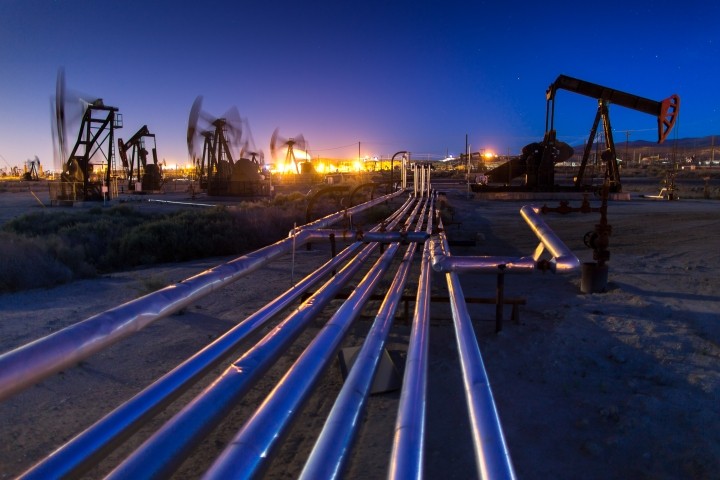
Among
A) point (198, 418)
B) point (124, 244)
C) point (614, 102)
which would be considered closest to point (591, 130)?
point (614, 102)

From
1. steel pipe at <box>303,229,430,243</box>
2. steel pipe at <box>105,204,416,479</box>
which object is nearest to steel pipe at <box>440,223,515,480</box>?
steel pipe at <box>105,204,416,479</box>

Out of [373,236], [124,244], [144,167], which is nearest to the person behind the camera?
[373,236]

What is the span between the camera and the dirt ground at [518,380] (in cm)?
293

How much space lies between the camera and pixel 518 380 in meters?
3.95

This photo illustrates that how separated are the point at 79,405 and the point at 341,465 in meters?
2.85

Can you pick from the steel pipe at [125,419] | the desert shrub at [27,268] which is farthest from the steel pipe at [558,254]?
the desert shrub at [27,268]

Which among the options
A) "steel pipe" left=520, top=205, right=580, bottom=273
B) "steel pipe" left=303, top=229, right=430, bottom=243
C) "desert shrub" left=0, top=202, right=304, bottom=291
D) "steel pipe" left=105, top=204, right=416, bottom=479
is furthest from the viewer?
"desert shrub" left=0, top=202, right=304, bottom=291

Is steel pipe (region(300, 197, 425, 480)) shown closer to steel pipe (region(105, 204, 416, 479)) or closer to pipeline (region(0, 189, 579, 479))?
pipeline (region(0, 189, 579, 479))

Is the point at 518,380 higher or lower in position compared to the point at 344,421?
lower

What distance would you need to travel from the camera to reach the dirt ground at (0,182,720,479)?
2.93 metres

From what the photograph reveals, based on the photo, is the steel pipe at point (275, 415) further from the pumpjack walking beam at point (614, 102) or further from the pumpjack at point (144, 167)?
the pumpjack at point (144, 167)

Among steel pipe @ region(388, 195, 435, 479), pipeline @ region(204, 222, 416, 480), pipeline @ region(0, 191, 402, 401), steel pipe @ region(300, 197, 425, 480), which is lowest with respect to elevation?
steel pipe @ region(388, 195, 435, 479)

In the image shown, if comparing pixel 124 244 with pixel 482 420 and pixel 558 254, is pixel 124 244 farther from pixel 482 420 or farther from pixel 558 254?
pixel 482 420

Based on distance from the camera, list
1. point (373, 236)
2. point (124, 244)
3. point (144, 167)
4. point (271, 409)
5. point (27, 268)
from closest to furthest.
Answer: point (271, 409), point (373, 236), point (27, 268), point (124, 244), point (144, 167)
